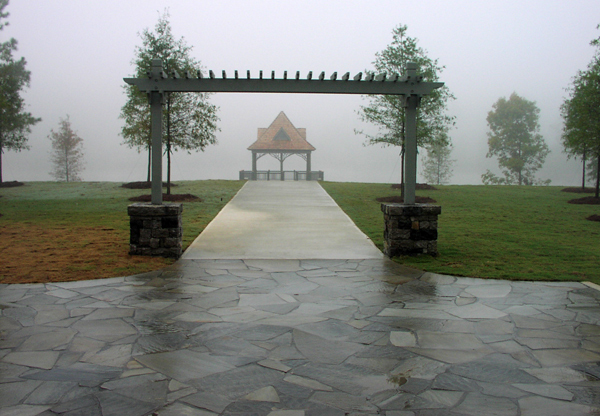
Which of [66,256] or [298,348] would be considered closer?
[298,348]

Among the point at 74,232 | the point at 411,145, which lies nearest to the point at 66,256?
the point at 74,232

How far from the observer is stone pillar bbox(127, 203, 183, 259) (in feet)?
25.6

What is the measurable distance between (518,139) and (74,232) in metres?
39.0

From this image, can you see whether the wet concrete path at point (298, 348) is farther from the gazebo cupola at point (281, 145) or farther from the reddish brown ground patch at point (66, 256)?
the gazebo cupola at point (281, 145)

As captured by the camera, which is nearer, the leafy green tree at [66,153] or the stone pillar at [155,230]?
the stone pillar at [155,230]

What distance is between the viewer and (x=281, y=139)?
104 feet

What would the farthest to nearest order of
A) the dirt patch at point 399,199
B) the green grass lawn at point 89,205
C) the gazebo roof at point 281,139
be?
the gazebo roof at point 281,139 → the dirt patch at point 399,199 → the green grass lawn at point 89,205

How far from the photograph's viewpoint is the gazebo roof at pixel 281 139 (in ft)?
100

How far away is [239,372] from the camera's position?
→ 343 cm

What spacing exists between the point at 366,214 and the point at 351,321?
9179 millimetres

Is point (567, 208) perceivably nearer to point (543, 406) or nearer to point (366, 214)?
point (366, 214)

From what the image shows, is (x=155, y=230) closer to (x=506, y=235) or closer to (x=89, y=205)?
(x=506, y=235)

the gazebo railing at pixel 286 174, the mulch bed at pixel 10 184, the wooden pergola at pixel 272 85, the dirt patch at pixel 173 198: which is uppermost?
the wooden pergola at pixel 272 85

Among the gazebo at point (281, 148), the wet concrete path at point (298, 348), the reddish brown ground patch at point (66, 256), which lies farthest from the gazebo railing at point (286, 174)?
the wet concrete path at point (298, 348)
